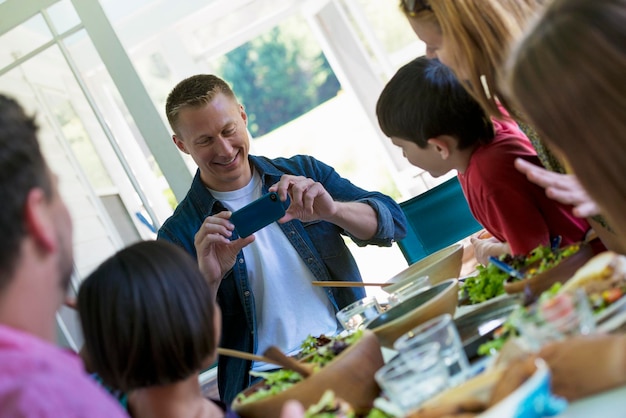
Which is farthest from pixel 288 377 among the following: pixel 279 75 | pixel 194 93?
pixel 279 75

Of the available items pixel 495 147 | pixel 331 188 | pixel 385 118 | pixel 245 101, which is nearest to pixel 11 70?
pixel 331 188

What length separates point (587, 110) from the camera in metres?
0.98

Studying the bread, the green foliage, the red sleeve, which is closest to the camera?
the bread

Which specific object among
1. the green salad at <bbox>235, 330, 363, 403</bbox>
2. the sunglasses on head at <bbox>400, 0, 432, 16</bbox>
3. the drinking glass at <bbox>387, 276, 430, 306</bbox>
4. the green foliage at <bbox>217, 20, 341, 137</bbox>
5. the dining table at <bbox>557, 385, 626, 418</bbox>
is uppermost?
the green foliage at <bbox>217, 20, 341, 137</bbox>

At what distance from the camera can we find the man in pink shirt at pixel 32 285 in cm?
81

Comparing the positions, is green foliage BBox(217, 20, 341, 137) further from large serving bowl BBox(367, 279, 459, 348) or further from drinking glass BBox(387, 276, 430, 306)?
large serving bowl BBox(367, 279, 459, 348)

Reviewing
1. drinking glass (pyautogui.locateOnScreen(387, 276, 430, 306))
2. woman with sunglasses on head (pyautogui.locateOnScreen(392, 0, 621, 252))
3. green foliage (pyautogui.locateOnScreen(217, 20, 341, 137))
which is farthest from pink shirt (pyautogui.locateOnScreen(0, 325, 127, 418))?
green foliage (pyautogui.locateOnScreen(217, 20, 341, 137))

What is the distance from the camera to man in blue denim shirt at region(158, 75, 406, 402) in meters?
2.49

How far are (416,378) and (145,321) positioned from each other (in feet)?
1.72

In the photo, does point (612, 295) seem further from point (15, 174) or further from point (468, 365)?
point (15, 174)

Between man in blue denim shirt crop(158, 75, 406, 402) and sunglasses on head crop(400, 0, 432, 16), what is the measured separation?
0.68m

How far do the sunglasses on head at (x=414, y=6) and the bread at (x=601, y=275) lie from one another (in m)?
0.85

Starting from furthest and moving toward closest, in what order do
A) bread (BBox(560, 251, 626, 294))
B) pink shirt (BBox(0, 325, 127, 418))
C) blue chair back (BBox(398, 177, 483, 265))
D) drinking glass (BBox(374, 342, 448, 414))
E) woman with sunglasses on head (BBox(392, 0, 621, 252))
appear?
blue chair back (BBox(398, 177, 483, 265)) → woman with sunglasses on head (BBox(392, 0, 621, 252)) → bread (BBox(560, 251, 626, 294)) → drinking glass (BBox(374, 342, 448, 414)) → pink shirt (BBox(0, 325, 127, 418))

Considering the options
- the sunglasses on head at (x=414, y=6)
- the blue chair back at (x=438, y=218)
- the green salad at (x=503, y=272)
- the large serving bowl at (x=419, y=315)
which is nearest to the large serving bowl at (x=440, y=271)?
the green salad at (x=503, y=272)
